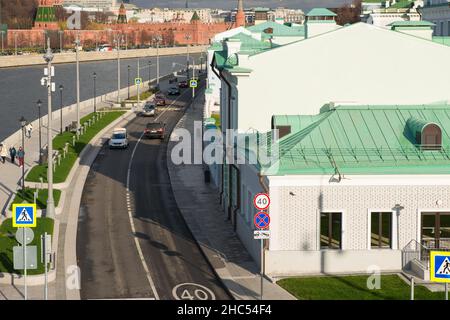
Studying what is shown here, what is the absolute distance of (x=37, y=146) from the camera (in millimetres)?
57688

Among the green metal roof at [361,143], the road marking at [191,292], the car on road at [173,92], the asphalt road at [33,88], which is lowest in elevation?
the asphalt road at [33,88]

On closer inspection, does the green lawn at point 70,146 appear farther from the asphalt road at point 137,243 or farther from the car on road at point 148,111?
the car on road at point 148,111

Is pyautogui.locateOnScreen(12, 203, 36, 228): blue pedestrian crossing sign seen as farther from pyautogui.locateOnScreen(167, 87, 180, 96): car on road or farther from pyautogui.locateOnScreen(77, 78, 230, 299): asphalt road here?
pyautogui.locateOnScreen(167, 87, 180, 96): car on road

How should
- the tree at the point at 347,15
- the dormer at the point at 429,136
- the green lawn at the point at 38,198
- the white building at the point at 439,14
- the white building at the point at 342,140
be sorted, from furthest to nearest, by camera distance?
the tree at the point at 347,15 < the white building at the point at 439,14 < the green lawn at the point at 38,198 < the dormer at the point at 429,136 < the white building at the point at 342,140

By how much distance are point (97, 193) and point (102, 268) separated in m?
14.2

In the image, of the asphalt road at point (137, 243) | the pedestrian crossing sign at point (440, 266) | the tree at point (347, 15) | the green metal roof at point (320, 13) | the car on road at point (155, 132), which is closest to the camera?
the pedestrian crossing sign at point (440, 266)

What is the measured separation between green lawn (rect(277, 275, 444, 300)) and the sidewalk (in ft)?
1.46

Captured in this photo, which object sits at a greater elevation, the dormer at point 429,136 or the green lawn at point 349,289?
the dormer at point 429,136

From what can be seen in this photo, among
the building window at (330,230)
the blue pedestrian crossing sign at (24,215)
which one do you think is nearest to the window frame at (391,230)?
the building window at (330,230)

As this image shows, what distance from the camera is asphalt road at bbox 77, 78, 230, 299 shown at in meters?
24.5

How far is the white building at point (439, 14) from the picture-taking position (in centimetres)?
6881

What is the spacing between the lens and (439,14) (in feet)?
233

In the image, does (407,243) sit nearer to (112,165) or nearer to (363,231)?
(363,231)

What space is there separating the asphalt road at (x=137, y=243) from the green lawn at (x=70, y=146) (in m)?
1.55
